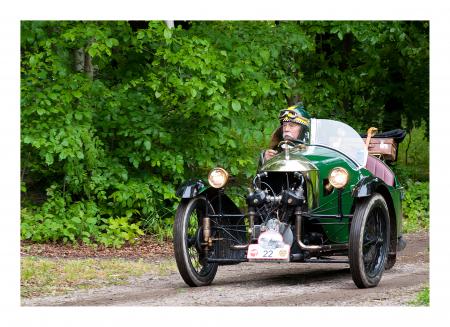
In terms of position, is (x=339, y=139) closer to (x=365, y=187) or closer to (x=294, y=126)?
(x=294, y=126)

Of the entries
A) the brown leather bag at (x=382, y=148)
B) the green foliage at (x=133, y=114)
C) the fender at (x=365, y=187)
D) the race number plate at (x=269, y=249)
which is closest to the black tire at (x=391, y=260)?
the fender at (x=365, y=187)

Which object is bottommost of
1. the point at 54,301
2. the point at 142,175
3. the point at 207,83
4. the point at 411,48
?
the point at 54,301

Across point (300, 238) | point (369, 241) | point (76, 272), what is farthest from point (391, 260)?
point (76, 272)

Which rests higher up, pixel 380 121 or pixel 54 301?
pixel 380 121

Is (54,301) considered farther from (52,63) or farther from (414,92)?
(414,92)

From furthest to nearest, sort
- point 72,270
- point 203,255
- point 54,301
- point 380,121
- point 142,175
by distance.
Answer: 1. point 380,121
2. point 142,175
3. point 72,270
4. point 203,255
5. point 54,301

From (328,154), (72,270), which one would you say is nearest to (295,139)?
(328,154)

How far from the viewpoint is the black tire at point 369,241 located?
9164 millimetres

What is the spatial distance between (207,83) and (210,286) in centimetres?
452

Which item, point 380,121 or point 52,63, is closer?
point 52,63

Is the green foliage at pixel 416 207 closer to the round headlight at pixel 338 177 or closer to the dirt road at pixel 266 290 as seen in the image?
the dirt road at pixel 266 290

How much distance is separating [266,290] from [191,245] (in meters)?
0.88

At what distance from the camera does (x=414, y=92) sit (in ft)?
64.2

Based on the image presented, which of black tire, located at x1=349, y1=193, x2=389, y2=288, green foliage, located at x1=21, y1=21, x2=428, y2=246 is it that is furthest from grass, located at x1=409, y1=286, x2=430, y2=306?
green foliage, located at x1=21, y1=21, x2=428, y2=246
